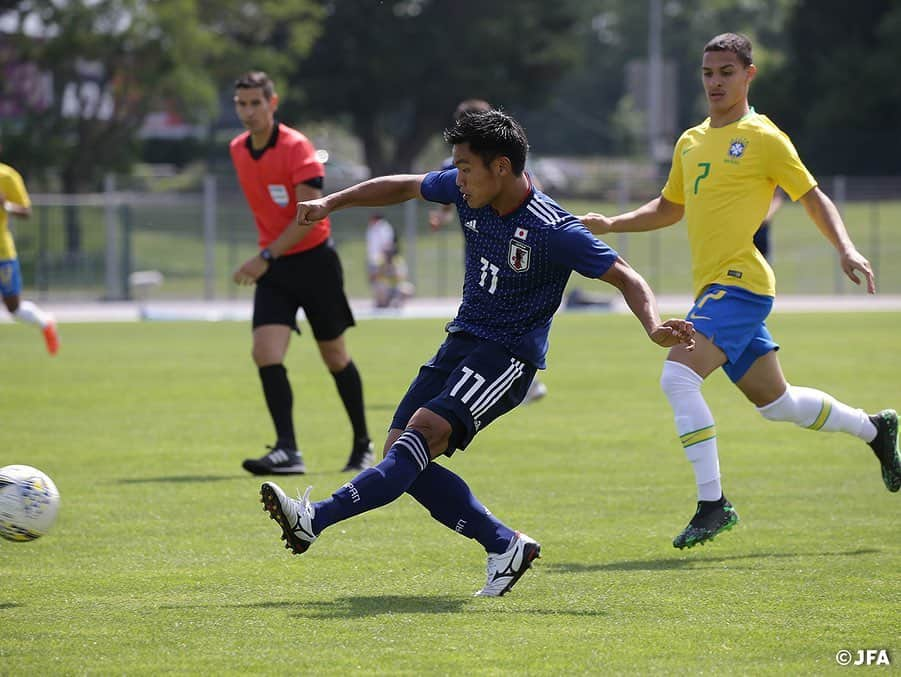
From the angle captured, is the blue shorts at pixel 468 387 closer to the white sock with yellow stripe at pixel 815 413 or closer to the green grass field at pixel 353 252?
the white sock with yellow stripe at pixel 815 413

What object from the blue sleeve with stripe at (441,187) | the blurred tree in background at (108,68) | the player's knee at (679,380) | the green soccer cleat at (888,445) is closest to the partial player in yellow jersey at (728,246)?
the player's knee at (679,380)

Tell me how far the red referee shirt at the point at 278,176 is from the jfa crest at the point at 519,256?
11.6 feet

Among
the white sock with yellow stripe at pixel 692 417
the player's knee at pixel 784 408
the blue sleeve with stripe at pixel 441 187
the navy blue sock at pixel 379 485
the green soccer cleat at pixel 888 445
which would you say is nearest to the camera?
the navy blue sock at pixel 379 485

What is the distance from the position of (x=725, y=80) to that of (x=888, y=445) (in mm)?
1996

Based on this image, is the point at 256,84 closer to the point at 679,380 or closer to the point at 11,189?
the point at 679,380

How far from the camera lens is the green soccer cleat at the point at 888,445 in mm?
7465

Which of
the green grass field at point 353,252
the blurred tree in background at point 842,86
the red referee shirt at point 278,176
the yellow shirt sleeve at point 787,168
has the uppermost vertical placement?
the yellow shirt sleeve at point 787,168

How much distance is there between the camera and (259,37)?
39.5 m

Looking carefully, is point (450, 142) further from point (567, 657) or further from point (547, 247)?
point (567, 657)

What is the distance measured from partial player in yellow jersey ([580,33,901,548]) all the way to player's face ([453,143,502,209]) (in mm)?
1228

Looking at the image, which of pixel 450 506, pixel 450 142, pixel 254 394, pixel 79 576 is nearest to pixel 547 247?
pixel 450 142

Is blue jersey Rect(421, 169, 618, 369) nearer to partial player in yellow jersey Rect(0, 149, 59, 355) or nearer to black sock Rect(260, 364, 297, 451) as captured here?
black sock Rect(260, 364, 297, 451)

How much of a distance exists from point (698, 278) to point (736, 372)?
0.47 metres

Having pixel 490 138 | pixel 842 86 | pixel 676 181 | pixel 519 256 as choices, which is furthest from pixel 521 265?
pixel 842 86
